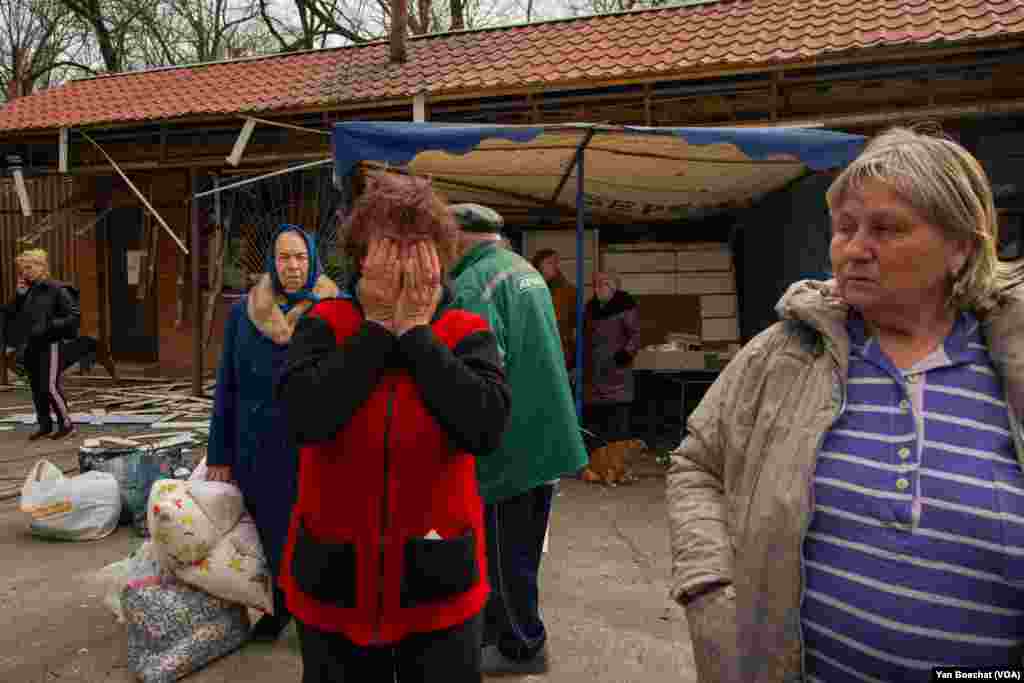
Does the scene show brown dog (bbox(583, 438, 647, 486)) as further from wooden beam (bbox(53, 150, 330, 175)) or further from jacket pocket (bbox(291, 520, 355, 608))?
wooden beam (bbox(53, 150, 330, 175))

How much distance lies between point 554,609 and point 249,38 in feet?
71.0

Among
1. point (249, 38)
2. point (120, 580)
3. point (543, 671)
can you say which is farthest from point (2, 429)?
point (249, 38)

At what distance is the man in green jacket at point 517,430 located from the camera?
272 cm

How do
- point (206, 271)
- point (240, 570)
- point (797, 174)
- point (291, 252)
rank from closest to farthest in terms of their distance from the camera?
1. point (240, 570)
2. point (291, 252)
3. point (797, 174)
4. point (206, 271)

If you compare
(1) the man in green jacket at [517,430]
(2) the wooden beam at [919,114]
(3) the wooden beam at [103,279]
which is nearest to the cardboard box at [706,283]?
(2) the wooden beam at [919,114]

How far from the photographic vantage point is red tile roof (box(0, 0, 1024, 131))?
7289 mm

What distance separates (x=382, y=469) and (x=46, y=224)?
11.9m

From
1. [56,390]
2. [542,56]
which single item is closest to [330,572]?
[56,390]

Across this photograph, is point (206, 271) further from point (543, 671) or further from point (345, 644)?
point (345, 644)

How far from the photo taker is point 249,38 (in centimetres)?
2136

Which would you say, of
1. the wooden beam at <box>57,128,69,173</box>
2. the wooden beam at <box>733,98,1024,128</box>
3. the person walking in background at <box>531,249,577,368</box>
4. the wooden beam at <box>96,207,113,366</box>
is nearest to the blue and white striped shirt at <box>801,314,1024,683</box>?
the person walking in background at <box>531,249,577,368</box>

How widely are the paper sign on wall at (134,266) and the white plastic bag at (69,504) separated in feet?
25.6

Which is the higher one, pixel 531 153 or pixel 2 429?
pixel 531 153

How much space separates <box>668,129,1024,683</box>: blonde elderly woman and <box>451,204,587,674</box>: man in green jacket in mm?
1399
